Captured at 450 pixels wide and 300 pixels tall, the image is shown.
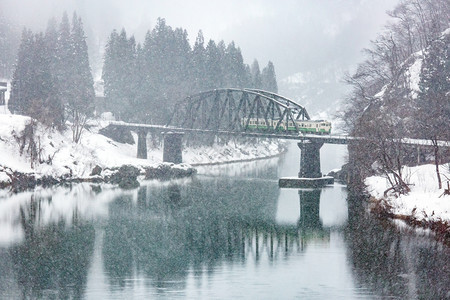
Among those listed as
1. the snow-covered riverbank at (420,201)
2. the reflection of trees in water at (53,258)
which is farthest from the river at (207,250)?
the snow-covered riverbank at (420,201)

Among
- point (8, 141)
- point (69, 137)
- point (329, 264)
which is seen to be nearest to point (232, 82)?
point (69, 137)

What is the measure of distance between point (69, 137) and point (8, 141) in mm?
16075

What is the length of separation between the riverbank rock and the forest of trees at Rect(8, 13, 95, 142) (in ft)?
35.1

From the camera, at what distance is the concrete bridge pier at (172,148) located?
88.9m

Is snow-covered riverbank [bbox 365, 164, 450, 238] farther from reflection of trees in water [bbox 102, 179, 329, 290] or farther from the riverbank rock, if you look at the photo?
the riverbank rock

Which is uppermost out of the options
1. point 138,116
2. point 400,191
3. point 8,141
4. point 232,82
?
point 232,82

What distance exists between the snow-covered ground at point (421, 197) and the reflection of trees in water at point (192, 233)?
560cm

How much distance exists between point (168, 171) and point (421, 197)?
1797 inches

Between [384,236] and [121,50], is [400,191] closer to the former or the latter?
[384,236]

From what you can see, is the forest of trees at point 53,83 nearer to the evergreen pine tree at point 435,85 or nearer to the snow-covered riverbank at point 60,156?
the snow-covered riverbank at point 60,156

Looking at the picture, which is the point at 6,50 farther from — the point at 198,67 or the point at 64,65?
the point at 198,67

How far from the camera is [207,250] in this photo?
32656mm

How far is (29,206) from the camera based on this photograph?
46406 millimetres

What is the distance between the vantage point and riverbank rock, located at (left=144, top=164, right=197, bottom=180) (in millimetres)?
77625
